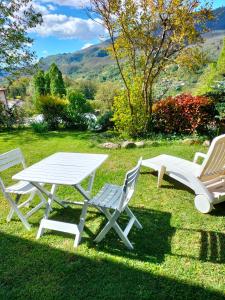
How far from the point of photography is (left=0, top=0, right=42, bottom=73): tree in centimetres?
1149

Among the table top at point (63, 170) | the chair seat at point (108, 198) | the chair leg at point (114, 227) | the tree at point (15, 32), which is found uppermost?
the tree at point (15, 32)

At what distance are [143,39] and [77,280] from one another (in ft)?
27.2

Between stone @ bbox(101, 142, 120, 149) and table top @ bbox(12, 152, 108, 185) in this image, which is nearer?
table top @ bbox(12, 152, 108, 185)

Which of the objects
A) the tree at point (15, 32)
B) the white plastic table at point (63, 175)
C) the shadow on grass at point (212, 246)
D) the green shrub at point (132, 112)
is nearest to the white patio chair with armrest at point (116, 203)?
the white plastic table at point (63, 175)

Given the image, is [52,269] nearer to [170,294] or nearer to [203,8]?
[170,294]

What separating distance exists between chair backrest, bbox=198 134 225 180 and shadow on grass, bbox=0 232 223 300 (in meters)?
1.92

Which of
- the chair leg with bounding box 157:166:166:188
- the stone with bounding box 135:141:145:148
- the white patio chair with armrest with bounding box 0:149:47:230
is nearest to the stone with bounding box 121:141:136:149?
the stone with bounding box 135:141:145:148

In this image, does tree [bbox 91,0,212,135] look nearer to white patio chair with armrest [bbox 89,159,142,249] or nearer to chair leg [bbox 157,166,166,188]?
chair leg [bbox 157,166,166,188]

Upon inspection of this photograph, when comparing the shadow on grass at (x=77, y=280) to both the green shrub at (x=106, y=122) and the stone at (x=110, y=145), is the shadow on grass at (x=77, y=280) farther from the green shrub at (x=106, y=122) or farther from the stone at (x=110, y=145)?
the green shrub at (x=106, y=122)

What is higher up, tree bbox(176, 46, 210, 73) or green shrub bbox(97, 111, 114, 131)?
tree bbox(176, 46, 210, 73)

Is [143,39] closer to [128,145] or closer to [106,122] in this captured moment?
[106,122]

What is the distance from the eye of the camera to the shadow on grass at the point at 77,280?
288 cm

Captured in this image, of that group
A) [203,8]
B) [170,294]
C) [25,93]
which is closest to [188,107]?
[203,8]

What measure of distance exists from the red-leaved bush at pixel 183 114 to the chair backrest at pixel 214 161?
509 cm
